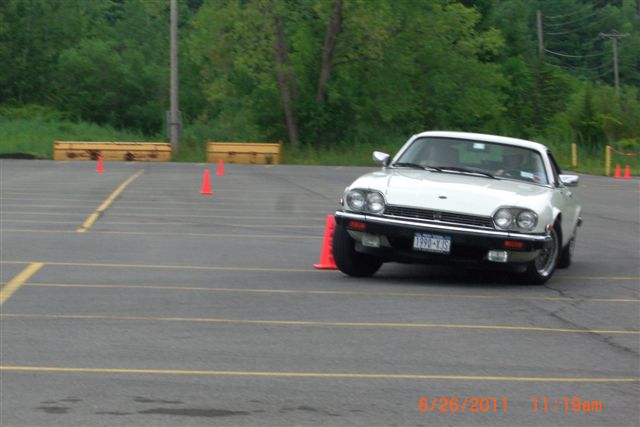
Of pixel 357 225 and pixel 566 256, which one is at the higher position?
pixel 357 225

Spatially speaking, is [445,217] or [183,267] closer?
[445,217]

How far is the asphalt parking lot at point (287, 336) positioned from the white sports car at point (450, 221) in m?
0.31

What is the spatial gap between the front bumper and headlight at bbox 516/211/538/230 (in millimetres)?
94

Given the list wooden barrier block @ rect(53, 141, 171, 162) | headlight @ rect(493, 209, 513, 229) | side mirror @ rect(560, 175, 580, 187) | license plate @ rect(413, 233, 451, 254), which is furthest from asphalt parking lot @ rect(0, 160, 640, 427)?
wooden barrier block @ rect(53, 141, 171, 162)

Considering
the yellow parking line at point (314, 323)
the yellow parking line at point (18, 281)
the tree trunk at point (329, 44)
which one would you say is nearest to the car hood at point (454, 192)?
the yellow parking line at point (314, 323)

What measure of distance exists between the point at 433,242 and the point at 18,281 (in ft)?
12.8

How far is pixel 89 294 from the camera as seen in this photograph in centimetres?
1075

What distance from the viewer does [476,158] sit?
43.0ft

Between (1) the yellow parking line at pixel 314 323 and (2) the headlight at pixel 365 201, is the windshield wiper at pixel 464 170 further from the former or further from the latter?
(1) the yellow parking line at pixel 314 323

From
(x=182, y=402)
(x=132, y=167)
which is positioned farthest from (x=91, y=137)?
(x=182, y=402)

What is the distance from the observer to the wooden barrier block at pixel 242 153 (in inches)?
1758
